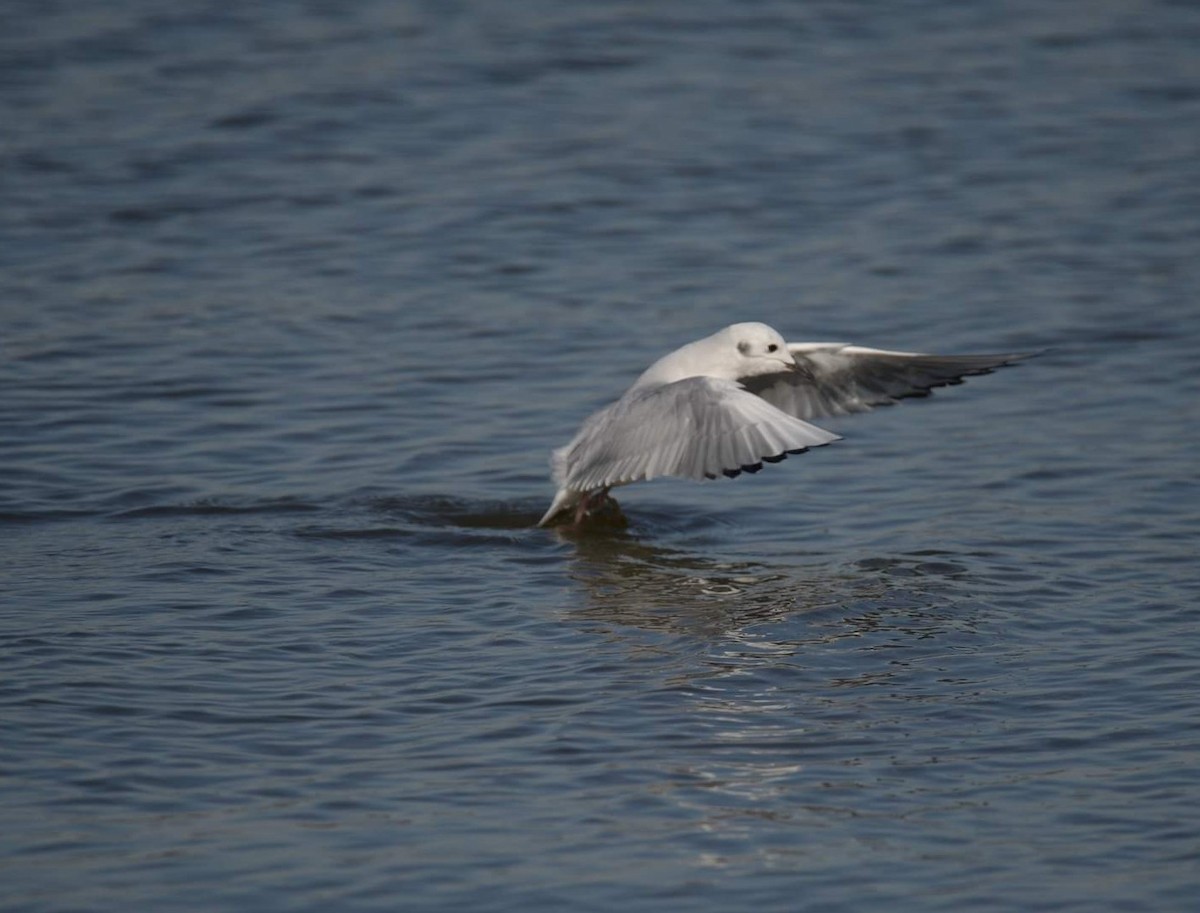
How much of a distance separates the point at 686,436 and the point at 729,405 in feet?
0.71

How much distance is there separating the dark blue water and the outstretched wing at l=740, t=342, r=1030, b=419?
49 cm

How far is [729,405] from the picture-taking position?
7.45m

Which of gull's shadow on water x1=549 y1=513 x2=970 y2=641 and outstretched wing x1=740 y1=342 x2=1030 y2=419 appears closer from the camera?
gull's shadow on water x1=549 y1=513 x2=970 y2=641

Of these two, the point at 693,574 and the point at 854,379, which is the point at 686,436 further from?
the point at 854,379

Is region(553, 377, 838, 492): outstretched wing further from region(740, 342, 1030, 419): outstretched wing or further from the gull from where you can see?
region(740, 342, 1030, 419): outstretched wing

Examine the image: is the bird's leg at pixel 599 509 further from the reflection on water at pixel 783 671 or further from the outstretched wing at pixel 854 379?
the outstretched wing at pixel 854 379

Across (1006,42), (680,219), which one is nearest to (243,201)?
(680,219)

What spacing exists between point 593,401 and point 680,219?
4.05 meters

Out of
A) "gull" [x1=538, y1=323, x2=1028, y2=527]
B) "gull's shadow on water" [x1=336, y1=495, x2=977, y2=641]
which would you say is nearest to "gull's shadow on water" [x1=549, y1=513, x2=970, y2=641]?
"gull's shadow on water" [x1=336, y1=495, x2=977, y2=641]

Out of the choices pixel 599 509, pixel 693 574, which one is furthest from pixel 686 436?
pixel 599 509

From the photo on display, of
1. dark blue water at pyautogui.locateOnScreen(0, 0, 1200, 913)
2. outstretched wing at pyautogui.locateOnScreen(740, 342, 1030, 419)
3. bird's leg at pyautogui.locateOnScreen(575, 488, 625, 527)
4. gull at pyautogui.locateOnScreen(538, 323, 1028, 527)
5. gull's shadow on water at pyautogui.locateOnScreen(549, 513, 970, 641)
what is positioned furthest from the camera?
outstretched wing at pyautogui.locateOnScreen(740, 342, 1030, 419)

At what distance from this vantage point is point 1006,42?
58.6 ft

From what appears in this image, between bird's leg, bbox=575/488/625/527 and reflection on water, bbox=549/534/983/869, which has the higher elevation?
bird's leg, bbox=575/488/625/527

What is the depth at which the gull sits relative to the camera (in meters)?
7.29
